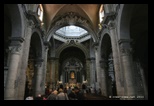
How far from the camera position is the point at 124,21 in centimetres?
871

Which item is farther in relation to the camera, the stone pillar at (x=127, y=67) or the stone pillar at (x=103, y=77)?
the stone pillar at (x=103, y=77)

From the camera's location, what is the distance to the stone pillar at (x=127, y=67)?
25.4ft

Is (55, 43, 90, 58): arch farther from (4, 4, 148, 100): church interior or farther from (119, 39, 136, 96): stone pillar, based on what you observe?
(119, 39, 136, 96): stone pillar

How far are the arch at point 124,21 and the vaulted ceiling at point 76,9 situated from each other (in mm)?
7303

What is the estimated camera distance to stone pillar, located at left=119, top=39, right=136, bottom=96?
7744 millimetres

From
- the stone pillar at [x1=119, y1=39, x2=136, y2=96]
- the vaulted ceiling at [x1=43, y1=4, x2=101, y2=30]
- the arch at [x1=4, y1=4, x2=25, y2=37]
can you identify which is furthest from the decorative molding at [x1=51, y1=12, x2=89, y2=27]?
the stone pillar at [x1=119, y1=39, x2=136, y2=96]

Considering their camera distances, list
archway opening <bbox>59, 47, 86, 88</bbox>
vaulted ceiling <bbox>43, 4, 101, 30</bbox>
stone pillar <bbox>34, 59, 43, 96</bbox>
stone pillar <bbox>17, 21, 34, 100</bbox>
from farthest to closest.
A: 1. archway opening <bbox>59, 47, 86, 88</bbox>
2. vaulted ceiling <bbox>43, 4, 101, 30</bbox>
3. stone pillar <bbox>34, 59, 43, 96</bbox>
4. stone pillar <bbox>17, 21, 34, 100</bbox>

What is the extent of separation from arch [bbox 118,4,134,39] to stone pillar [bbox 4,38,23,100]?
703cm

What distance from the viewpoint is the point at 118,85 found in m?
8.62

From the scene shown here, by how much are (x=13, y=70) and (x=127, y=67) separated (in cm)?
724

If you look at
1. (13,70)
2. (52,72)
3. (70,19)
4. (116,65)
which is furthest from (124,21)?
(52,72)

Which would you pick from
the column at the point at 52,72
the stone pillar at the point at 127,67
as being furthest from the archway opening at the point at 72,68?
the stone pillar at the point at 127,67

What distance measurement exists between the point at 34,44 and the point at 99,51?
24.9 ft

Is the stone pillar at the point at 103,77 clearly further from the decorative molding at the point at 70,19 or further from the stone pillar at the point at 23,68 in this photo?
the stone pillar at the point at 23,68
